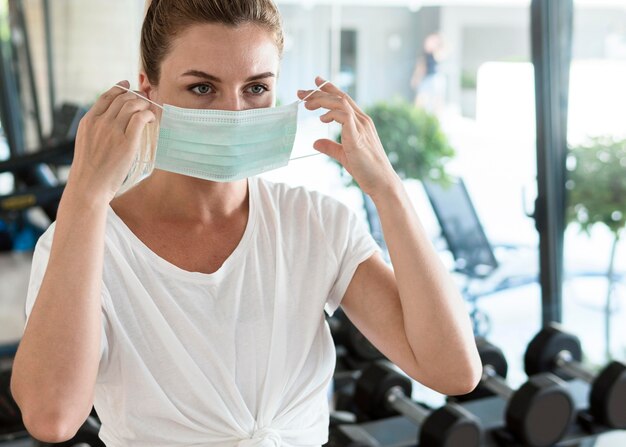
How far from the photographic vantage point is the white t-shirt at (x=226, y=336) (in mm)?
1331

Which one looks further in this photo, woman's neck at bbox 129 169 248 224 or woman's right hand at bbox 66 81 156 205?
woman's neck at bbox 129 169 248 224

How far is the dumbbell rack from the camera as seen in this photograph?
243 centimetres

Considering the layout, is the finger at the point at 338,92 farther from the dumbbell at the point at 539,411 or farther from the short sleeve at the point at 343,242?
the dumbbell at the point at 539,411

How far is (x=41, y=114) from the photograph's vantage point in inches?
272

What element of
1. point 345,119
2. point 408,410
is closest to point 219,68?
point 345,119

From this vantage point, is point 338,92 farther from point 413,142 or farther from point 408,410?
point 413,142

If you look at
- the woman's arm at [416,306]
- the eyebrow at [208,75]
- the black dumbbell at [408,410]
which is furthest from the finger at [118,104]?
the black dumbbell at [408,410]

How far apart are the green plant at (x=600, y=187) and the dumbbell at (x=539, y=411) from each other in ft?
3.15

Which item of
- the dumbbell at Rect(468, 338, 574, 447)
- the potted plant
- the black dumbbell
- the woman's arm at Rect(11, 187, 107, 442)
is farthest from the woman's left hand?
the potted plant

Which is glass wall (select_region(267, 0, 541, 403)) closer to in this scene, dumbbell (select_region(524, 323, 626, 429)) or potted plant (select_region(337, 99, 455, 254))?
potted plant (select_region(337, 99, 455, 254))

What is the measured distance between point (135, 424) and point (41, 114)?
6.04 metres

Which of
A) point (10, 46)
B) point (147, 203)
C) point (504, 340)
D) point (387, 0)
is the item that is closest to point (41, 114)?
point (10, 46)

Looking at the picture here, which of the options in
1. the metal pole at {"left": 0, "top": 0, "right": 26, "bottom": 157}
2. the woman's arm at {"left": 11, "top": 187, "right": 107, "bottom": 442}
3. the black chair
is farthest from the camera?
the metal pole at {"left": 0, "top": 0, "right": 26, "bottom": 157}

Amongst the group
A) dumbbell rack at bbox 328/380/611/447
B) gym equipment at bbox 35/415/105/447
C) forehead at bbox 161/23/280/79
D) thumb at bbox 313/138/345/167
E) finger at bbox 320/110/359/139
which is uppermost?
forehead at bbox 161/23/280/79
